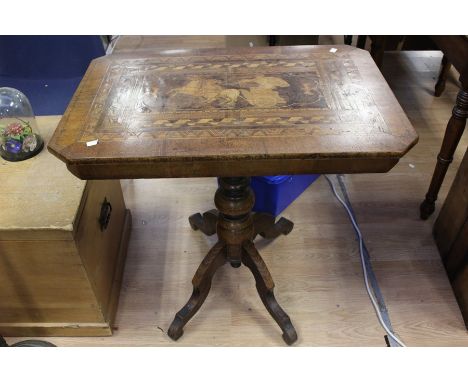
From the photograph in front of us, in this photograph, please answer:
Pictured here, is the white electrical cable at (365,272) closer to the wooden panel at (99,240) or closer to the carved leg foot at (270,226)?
the carved leg foot at (270,226)

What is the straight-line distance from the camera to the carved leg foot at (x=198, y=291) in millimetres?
1329

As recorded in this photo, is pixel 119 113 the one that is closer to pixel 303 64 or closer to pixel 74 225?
pixel 74 225

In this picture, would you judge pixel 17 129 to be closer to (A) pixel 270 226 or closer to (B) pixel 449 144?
(A) pixel 270 226

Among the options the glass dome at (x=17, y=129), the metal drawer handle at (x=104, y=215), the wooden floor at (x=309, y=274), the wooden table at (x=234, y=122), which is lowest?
the wooden floor at (x=309, y=274)

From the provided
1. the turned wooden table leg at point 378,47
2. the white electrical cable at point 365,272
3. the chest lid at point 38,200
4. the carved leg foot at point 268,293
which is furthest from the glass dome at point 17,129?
the turned wooden table leg at point 378,47

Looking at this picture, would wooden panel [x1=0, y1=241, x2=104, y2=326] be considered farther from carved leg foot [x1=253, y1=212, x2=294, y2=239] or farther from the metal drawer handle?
carved leg foot [x1=253, y1=212, x2=294, y2=239]

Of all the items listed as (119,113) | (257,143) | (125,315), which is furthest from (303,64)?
(125,315)

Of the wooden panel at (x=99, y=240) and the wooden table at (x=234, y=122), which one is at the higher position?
the wooden table at (x=234, y=122)

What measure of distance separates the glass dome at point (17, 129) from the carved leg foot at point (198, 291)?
62cm

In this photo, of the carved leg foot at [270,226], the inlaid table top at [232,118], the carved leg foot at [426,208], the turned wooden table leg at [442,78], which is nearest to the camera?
the inlaid table top at [232,118]

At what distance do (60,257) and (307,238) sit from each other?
2.98 feet

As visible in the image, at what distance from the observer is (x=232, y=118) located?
38.3 inches

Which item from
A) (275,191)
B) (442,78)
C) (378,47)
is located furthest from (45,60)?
(442,78)

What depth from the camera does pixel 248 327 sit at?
1.38 meters
